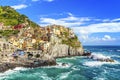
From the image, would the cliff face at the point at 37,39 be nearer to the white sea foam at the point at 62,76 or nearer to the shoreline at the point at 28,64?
the shoreline at the point at 28,64

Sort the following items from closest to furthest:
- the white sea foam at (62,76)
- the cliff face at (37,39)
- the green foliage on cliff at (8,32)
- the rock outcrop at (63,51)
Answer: the white sea foam at (62,76) < the cliff face at (37,39) < the green foliage on cliff at (8,32) < the rock outcrop at (63,51)

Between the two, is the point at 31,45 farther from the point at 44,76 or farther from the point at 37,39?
the point at 44,76

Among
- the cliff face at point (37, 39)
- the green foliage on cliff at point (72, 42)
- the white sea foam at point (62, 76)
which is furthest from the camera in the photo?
the green foliage on cliff at point (72, 42)

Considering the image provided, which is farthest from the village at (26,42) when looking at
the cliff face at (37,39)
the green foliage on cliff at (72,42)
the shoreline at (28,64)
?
the green foliage on cliff at (72,42)

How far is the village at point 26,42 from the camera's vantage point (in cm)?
11781

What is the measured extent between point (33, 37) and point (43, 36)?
433 inches

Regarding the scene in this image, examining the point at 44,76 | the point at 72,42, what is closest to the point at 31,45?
the point at 72,42

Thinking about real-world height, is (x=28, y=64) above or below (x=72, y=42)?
below

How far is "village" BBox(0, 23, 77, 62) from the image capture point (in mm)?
117812

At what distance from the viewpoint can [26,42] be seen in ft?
502

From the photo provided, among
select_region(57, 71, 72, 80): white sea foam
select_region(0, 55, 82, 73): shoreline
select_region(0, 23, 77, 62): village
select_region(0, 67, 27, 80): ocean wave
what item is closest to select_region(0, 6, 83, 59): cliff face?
select_region(0, 23, 77, 62): village

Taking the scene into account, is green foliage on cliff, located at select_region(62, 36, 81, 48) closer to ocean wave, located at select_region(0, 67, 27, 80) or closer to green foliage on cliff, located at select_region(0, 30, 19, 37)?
green foliage on cliff, located at select_region(0, 30, 19, 37)

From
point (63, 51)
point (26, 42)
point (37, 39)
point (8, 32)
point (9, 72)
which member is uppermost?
point (8, 32)

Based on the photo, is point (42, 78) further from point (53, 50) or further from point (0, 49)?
point (53, 50)
